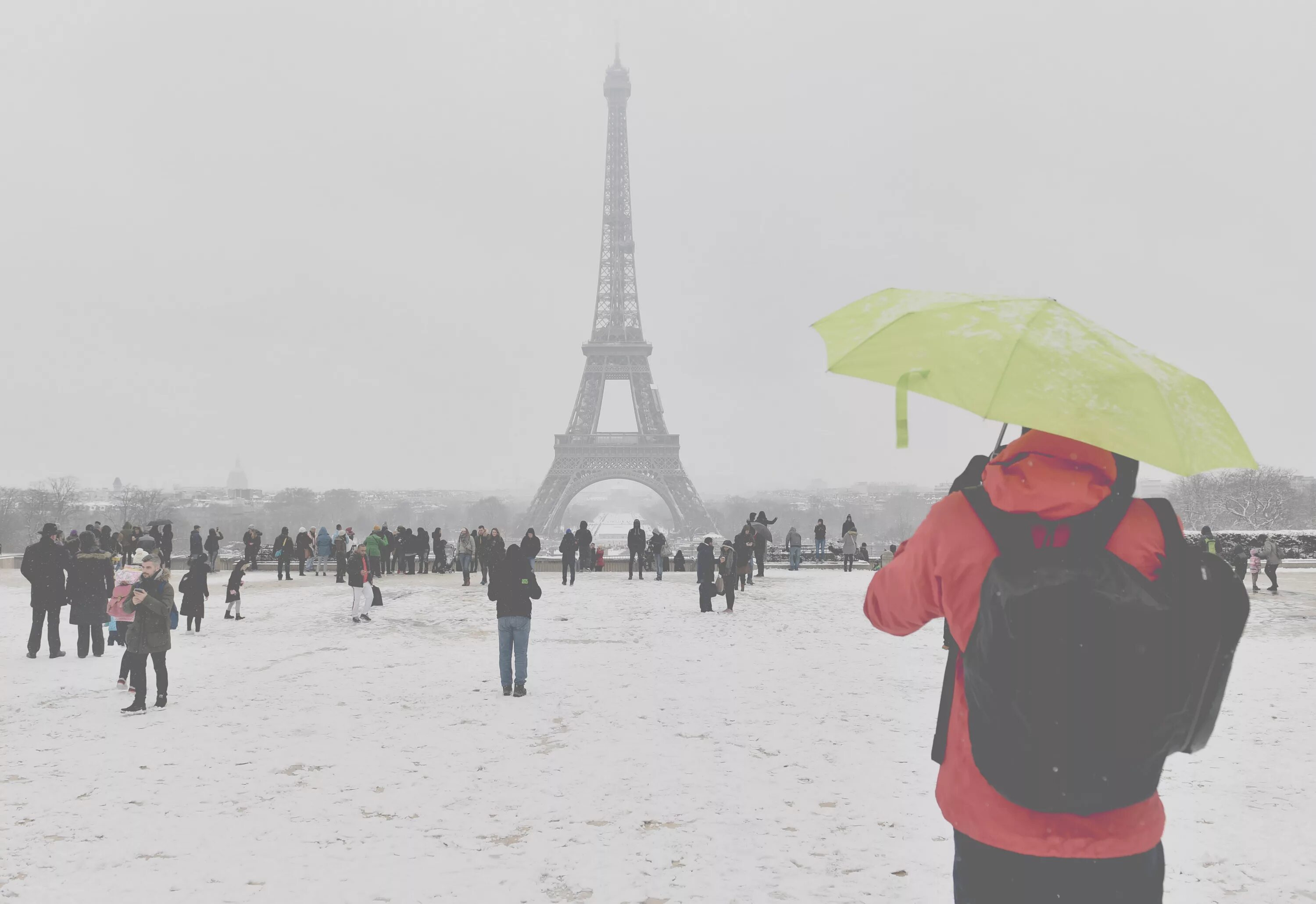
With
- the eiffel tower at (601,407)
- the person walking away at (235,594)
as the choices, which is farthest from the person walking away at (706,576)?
the eiffel tower at (601,407)

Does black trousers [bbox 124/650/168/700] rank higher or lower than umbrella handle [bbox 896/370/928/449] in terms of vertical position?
lower

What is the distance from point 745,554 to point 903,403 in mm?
16678

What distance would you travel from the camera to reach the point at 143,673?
800 cm

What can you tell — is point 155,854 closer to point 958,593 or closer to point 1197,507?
point 958,593

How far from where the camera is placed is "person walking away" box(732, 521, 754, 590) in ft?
60.6

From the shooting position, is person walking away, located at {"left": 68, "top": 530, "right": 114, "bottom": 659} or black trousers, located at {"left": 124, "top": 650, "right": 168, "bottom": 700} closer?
black trousers, located at {"left": 124, "top": 650, "right": 168, "bottom": 700}

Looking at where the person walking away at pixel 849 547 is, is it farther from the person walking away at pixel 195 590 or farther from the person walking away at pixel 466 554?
the person walking away at pixel 195 590

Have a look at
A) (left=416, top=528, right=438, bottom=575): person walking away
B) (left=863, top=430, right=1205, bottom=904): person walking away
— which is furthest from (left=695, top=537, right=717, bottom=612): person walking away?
(left=863, top=430, right=1205, bottom=904): person walking away

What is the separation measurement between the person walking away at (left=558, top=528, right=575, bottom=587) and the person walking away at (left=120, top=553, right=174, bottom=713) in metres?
11.4

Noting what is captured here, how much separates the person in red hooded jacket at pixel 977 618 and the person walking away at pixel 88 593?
35.8 feet

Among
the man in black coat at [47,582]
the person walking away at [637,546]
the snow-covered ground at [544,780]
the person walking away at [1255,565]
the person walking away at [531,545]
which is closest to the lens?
the snow-covered ground at [544,780]

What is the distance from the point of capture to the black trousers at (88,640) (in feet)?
34.6

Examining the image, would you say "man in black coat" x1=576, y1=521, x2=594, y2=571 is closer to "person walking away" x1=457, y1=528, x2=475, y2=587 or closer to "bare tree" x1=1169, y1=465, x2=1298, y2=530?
"person walking away" x1=457, y1=528, x2=475, y2=587

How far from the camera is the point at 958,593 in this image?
2.13 m
